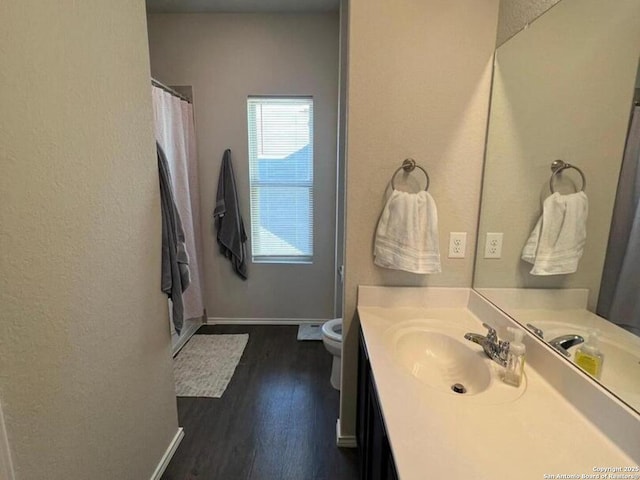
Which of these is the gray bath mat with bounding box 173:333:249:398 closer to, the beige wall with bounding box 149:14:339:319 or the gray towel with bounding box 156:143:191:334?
the beige wall with bounding box 149:14:339:319

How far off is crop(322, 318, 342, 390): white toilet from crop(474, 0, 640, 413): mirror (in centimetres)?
99

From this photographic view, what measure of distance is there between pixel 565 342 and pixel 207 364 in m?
2.37

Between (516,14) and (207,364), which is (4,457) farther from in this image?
(516,14)

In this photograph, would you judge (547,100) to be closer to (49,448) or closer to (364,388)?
(364,388)

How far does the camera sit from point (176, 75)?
9.37ft

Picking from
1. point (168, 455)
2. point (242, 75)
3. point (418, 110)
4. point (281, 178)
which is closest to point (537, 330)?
point (418, 110)

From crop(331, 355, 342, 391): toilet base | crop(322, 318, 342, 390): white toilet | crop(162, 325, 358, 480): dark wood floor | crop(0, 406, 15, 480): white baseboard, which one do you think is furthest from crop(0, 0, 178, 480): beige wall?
crop(331, 355, 342, 391): toilet base

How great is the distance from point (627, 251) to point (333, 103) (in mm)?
2516

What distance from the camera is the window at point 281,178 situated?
2.97 m

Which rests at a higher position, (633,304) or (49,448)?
(633,304)

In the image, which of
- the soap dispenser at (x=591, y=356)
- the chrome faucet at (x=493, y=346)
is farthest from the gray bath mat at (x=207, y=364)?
the soap dispenser at (x=591, y=356)

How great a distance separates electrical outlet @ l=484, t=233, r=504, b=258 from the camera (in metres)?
1.43

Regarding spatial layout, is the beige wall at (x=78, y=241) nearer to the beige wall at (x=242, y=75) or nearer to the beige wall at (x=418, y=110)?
the beige wall at (x=418, y=110)

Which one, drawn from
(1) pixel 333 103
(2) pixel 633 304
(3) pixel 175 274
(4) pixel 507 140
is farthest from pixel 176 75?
(2) pixel 633 304
